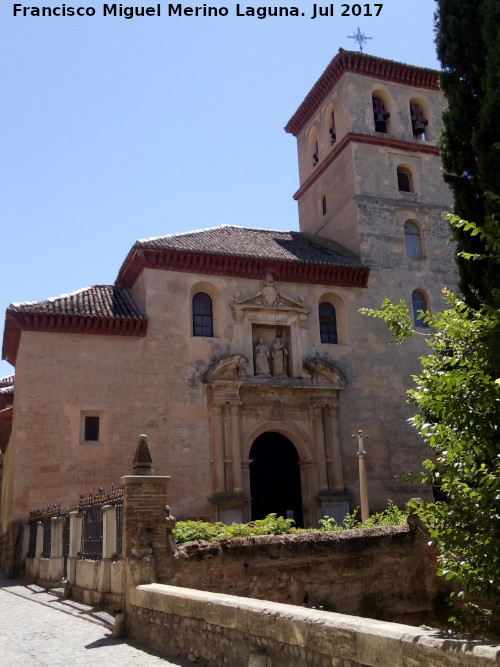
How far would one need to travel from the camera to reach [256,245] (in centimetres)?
2444

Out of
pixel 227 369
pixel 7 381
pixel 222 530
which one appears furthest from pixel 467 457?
pixel 7 381

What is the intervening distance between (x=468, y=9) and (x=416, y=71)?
14873 mm

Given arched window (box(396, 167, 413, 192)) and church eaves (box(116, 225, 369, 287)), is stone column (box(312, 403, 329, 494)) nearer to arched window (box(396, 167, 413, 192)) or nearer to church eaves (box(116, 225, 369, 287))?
church eaves (box(116, 225, 369, 287))

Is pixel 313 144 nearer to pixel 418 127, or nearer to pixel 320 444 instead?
pixel 418 127

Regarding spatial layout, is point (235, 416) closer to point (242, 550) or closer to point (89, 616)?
point (242, 550)

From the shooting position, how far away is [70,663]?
7.32 meters

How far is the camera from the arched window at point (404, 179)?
26.8 metres

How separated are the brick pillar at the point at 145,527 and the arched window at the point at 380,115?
69.5ft

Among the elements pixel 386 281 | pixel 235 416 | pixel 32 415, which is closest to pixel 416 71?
pixel 386 281

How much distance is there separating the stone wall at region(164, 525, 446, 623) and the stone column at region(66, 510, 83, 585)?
314 cm

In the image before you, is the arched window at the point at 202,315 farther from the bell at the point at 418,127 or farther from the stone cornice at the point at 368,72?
the bell at the point at 418,127

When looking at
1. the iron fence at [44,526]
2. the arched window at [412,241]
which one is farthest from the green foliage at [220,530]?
the arched window at [412,241]

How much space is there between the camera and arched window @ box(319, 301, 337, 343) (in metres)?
23.5

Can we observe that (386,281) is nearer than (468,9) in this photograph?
No
